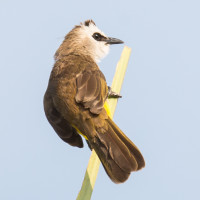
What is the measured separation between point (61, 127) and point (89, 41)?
136cm

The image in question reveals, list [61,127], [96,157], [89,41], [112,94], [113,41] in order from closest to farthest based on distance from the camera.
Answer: [96,157]
[112,94]
[61,127]
[89,41]
[113,41]

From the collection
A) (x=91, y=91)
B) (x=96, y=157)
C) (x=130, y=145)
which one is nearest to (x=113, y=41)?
(x=91, y=91)

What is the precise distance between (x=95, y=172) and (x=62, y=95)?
0.98 m

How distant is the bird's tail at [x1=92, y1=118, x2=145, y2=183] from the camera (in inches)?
120

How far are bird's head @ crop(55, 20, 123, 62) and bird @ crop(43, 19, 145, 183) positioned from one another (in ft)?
1.21

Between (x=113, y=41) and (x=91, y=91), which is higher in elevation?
(x=113, y=41)

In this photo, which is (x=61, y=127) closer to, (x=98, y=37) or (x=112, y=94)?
(x=112, y=94)

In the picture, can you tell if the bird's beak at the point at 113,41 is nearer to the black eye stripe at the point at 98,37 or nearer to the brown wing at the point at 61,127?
the black eye stripe at the point at 98,37

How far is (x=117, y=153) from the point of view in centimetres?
319

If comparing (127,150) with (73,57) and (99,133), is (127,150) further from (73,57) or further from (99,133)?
(73,57)

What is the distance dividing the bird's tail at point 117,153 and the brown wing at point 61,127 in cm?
27

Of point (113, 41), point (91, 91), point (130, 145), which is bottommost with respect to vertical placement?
point (130, 145)

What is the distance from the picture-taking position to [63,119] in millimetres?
3551

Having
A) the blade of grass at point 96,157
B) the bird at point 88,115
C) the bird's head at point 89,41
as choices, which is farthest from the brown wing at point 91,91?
the bird's head at point 89,41
